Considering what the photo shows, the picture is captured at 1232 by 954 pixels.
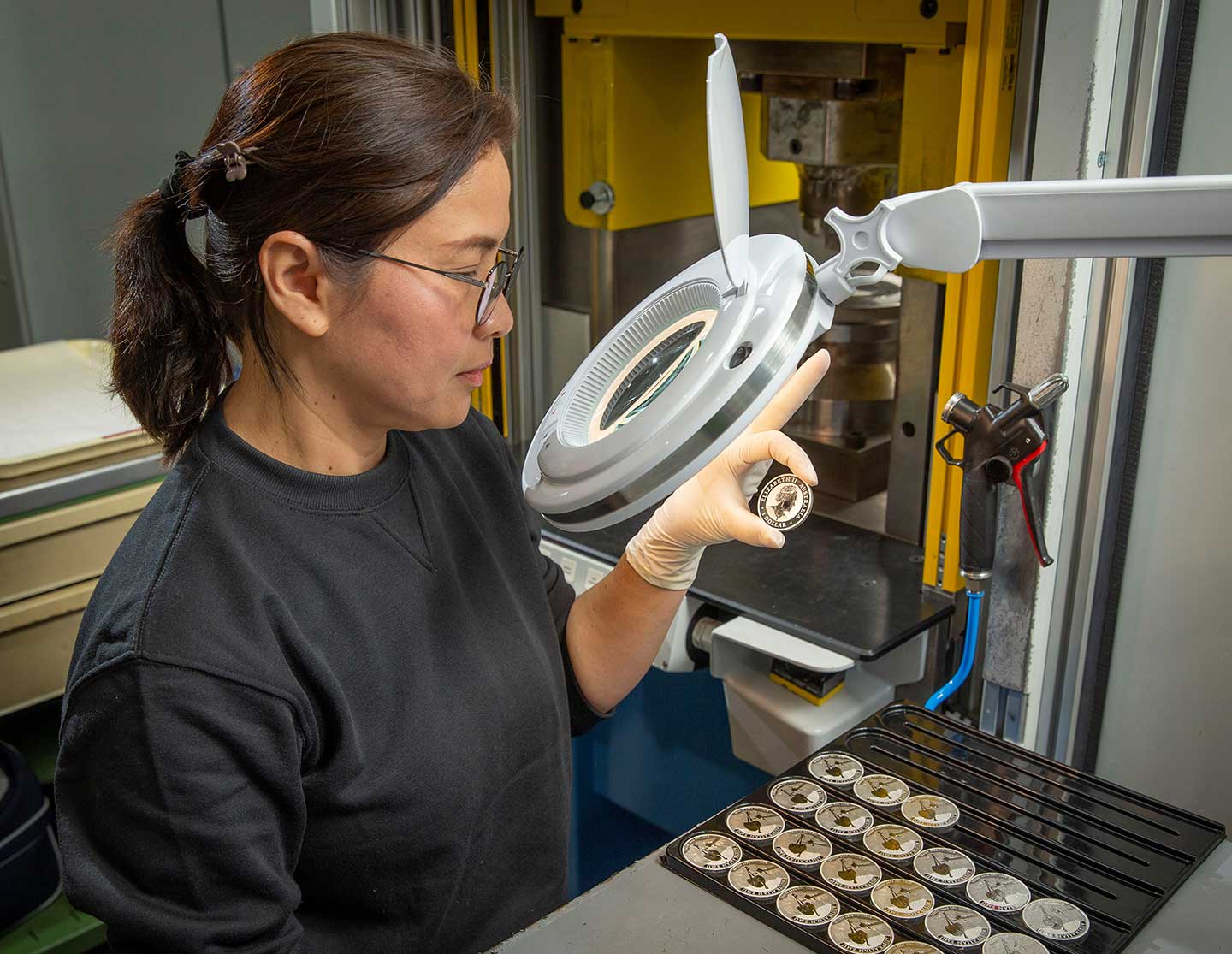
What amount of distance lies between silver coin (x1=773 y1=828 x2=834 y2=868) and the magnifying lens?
1.44ft

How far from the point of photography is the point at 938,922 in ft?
3.26

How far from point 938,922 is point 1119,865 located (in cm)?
20

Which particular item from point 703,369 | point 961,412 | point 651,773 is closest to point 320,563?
point 703,369

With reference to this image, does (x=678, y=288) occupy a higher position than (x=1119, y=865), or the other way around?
(x=678, y=288)

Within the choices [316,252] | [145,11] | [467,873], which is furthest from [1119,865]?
[145,11]

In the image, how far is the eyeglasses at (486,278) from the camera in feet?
3.04

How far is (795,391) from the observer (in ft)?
3.42

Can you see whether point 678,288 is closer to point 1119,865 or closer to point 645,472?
point 645,472

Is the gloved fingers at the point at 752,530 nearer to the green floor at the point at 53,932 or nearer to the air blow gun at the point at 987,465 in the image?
the air blow gun at the point at 987,465

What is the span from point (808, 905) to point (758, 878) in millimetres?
53

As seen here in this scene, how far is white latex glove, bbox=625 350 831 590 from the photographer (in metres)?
1.04

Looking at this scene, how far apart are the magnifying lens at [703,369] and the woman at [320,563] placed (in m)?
0.18

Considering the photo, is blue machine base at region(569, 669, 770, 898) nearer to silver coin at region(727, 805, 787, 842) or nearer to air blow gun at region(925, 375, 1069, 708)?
air blow gun at region(925, 375, 1069, 708)

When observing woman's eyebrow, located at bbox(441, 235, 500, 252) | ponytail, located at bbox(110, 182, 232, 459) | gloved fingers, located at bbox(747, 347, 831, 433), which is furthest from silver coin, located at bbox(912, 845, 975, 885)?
ponytail, located at bbox(110, 182, 232, 459)
